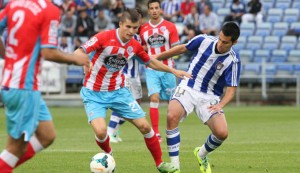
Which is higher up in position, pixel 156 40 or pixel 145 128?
pixel 156 40

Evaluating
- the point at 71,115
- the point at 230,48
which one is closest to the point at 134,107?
the point at 230,48

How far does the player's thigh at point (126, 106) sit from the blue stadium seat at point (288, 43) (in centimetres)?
2024

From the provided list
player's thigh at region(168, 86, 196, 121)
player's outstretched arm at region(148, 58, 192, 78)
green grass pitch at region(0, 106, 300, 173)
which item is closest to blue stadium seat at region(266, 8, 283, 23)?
green grass pitch at region(0, 106, 300, 173)

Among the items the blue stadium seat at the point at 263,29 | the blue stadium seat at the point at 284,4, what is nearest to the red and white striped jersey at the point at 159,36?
the blue stadium seat at the point at 263,29

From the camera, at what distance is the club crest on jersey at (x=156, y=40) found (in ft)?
58.9

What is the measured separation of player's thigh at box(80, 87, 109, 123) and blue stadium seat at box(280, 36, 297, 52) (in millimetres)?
20342

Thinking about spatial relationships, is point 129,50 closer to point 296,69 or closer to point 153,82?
point 153,82

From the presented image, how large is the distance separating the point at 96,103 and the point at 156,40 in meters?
5.61

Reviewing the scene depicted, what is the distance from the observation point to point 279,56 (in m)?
31.9

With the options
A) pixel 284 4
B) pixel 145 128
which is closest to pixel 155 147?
pixel 145 128

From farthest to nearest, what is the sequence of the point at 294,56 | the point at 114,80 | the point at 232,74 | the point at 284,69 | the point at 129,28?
the point at 294,56 < the point at 284,69 < the point at 114,80 < the point at 232,74 < the point at 129,28

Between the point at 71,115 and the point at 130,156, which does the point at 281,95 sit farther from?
the point at 130,156

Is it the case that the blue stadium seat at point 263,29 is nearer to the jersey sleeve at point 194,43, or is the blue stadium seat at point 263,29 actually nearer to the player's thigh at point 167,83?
the player's thigh at point 167,83

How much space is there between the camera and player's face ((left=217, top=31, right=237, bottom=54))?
39.8 ft
